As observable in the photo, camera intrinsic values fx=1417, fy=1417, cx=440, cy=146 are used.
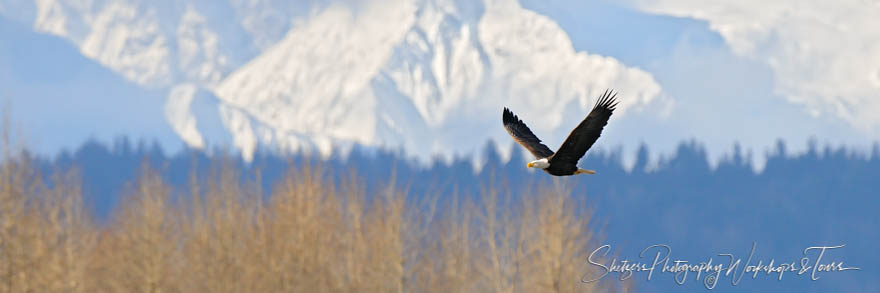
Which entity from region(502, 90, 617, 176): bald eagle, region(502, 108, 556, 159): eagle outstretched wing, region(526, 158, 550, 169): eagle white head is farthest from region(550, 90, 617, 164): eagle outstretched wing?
region(502, 108, 556, 159): eagle outstretched wing

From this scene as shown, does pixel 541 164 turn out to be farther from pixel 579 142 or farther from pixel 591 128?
pixel 591 128

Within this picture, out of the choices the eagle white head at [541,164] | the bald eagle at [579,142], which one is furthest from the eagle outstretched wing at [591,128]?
the eagle white head at [541,164]

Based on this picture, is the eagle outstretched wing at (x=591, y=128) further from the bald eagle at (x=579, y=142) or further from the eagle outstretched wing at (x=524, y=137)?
the eagle outstretched wing at (x=524, y=137)

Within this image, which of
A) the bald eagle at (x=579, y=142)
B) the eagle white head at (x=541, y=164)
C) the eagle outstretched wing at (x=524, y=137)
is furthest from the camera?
the eagle outstretched wing at (x=524, y=137)

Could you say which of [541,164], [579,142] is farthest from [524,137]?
[579,142]

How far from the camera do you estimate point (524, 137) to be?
49.5 ft

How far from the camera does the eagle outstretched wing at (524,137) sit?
1435 centimetres

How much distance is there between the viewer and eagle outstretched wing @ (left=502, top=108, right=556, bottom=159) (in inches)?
565

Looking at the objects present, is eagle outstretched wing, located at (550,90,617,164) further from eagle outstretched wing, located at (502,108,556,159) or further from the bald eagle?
eagle outstretched wing, located at (502,108,556,159)

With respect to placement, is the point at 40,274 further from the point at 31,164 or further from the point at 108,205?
the point at 108,205

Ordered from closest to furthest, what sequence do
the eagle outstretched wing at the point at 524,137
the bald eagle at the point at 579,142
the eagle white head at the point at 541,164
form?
the bald eagle at the point at 579,142, the eagle white head at the point at 541,164, the eagle outstretched wing at the point at 524,137

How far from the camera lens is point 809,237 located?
4921 inches

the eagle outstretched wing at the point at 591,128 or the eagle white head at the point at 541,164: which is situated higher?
the eagle outstretched wing at the point at 591,128

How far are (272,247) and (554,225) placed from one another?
22.1ft
